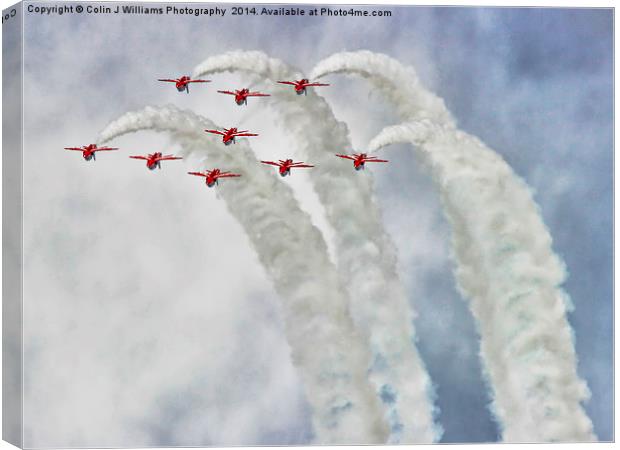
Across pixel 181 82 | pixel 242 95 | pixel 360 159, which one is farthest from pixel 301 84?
pixel 181 82

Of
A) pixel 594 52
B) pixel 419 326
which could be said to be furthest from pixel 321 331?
pixel 594 52

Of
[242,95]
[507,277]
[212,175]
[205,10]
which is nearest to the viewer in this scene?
[212,175]

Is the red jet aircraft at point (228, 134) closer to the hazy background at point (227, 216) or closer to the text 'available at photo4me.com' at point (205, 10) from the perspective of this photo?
the hazy background at point (227, 216)

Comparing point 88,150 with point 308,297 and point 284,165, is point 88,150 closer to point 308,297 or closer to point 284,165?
point 284,165

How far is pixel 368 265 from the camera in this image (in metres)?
Result: 60.1

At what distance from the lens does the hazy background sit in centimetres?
5828

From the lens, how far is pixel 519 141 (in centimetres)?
6091

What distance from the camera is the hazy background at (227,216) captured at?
191 feet

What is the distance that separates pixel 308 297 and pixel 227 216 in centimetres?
358

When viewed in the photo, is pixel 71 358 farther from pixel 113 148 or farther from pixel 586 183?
pixel 586 183

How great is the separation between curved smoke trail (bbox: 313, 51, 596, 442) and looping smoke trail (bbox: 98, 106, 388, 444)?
13.5ft

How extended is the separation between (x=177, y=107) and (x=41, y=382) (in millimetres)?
9432

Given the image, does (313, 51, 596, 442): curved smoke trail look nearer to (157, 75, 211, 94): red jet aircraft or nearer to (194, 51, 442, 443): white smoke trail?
(194, 51, 442, 443): white smoke trail

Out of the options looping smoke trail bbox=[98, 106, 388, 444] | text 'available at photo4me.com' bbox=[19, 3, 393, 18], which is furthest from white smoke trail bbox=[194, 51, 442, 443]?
text 'available at photo4me.com' bbox=[19, 3, 393, 18]
